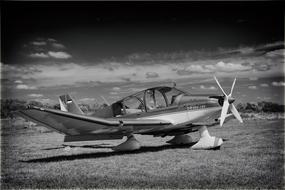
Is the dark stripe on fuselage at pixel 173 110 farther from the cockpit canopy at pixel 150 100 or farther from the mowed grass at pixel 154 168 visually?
the mowed grass at pixel 154 168

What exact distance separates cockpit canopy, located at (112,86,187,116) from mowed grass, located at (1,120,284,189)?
4.17 ft

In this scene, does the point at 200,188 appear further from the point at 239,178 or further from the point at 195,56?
the point at 195,56

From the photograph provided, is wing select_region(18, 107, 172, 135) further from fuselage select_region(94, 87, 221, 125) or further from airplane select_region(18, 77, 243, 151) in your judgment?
fuselage select_region(94, 87, 221, 125)

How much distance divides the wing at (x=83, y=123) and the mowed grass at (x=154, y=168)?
28.0 inches

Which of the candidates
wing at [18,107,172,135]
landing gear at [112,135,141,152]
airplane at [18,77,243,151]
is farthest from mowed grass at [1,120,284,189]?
wing at [18,107,172,135]

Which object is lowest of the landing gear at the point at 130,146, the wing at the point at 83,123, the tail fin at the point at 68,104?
the landing gear at the point at 130,146

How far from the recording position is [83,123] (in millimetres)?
8242

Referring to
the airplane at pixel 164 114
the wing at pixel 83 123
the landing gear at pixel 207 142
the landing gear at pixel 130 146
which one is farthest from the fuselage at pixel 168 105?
the landing gear at pixel 130 146

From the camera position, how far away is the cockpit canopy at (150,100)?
380 inches

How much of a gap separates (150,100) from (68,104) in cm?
335

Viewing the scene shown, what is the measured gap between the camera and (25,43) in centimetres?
914

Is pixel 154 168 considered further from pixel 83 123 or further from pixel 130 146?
pixel 130 146

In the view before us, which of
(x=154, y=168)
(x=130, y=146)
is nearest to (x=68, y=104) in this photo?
(x=130, y=146)

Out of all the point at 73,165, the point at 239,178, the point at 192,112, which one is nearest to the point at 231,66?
the point at 192,112
